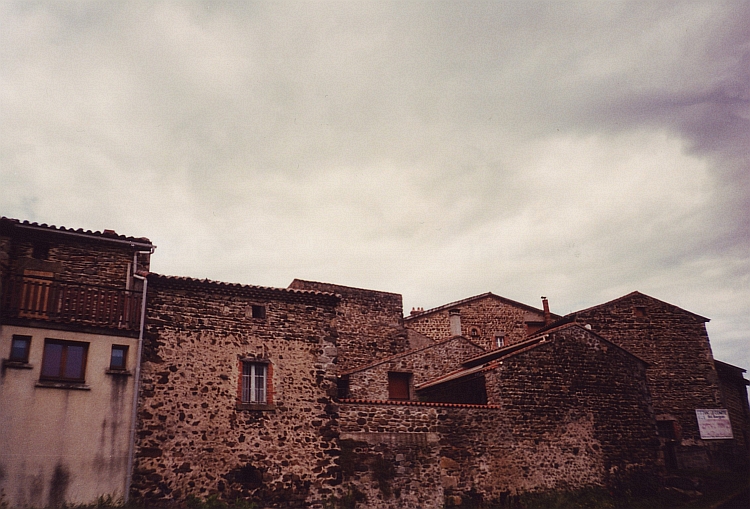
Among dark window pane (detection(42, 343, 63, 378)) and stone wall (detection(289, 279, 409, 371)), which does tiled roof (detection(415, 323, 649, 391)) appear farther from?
dark window pane (detection(42, 343, 63, 378))

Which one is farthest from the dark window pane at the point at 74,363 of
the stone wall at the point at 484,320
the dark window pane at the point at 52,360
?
the stone wall at the point at 484,320

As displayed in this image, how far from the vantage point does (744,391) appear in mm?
29516

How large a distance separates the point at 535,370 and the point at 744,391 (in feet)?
52.1

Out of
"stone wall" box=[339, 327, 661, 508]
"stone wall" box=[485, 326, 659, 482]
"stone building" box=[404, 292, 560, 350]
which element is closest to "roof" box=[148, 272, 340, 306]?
"stone wall" box=[339, 327, 661, 508]

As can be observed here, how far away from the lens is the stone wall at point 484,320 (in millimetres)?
30969

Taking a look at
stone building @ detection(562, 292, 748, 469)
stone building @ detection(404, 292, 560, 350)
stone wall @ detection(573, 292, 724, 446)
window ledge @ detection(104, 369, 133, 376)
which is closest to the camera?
window ledge @ detection(104, 369, 133, 376)

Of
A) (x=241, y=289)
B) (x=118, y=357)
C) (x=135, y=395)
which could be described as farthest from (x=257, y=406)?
(x=118, y=357)

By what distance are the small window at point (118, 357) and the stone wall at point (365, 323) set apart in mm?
11885

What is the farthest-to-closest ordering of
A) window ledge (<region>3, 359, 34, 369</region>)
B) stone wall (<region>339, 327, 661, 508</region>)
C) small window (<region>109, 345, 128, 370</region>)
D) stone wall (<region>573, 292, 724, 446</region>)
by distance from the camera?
stone wall (<region>573, 292, 724, 446</region>) → stone wall (<region>339, 327, 661, 508</region>) → small window (<region>109, 345, 128, 370</region>) → window ledge (<region>3, 359, 34, 369</region>)

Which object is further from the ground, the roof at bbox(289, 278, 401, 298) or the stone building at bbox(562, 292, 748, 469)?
the roof at bbox(289, 278, 401, 298)

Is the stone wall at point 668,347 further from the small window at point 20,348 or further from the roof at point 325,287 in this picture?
the small window at point 20,348

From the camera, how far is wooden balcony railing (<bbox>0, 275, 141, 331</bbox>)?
49.9ft

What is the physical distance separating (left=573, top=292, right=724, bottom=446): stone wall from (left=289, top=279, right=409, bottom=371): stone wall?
8.55m

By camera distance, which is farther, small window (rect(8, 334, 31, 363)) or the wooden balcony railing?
the wooden balcony railing
